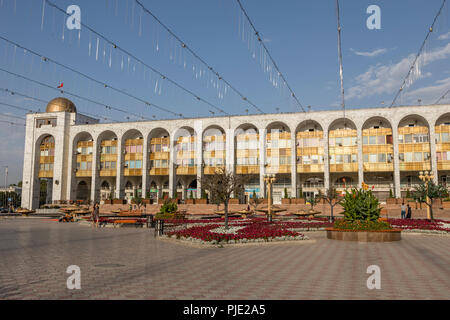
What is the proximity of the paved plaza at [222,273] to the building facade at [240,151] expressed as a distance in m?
36.3

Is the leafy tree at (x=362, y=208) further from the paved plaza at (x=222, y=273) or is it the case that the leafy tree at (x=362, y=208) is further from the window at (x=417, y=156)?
the window at (x=417, y=156)

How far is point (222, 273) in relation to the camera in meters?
8.22

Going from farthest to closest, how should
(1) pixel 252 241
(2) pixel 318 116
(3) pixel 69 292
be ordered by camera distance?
(2) pixel 318 116, (1) pixel 252 241, (3) pixel 69 292

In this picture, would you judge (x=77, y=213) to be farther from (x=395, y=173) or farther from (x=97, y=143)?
(x=395, y=173)

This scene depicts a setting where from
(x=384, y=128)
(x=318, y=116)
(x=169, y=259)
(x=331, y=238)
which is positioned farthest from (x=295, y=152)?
(x=169, y=259)

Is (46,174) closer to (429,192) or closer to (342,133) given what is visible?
(342,133)

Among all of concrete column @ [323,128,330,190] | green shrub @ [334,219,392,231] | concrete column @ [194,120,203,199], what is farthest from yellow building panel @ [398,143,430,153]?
green shrub @ [334,219,392,231]

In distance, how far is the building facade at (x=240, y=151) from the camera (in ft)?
168

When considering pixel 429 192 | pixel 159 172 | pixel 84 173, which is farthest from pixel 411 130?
pixel 84 173

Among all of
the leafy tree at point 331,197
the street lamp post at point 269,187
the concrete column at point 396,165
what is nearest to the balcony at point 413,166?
the concrete column at point 396,165

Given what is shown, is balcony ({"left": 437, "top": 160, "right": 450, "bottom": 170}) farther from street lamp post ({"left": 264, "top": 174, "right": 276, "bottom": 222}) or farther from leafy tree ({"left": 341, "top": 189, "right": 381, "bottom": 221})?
leafy tree ({"left": 341, "top": 189, "right": 381, "bottom": 221})

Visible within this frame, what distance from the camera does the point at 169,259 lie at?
10359mm

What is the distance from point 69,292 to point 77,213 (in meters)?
33.0

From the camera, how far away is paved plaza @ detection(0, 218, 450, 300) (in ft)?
20.5
